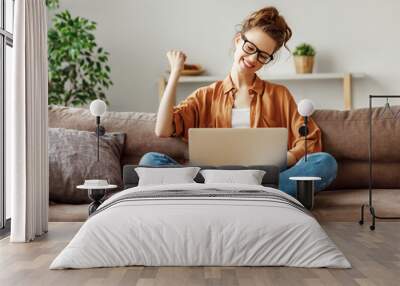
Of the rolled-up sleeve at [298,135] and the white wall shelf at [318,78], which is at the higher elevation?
the white wall shelf at [318,78]

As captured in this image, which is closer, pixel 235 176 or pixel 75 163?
pixel 235 176

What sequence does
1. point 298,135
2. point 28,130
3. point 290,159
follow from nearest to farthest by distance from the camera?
point 28,130 → point 290,159 → point 298,135

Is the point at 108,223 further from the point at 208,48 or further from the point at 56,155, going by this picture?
the point at 208,48

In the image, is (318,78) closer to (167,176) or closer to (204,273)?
(167,176)

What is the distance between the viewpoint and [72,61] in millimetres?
6195

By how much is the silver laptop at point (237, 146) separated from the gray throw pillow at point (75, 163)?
0.64 m

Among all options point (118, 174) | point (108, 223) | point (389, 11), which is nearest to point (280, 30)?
point (118, 174)

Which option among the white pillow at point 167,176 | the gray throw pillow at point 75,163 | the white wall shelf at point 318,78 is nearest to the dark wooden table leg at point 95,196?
the white pillow at point 167,176

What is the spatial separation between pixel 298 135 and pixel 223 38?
2120 mm

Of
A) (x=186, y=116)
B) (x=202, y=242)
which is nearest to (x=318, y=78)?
(x=186, y=116)

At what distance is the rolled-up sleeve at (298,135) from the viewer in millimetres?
4645

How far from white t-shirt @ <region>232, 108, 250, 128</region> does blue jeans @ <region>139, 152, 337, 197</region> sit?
47cm

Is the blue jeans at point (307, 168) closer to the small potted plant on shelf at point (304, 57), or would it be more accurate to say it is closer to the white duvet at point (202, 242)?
the white duvet at point (202, 242)

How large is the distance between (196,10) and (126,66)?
901 mm
